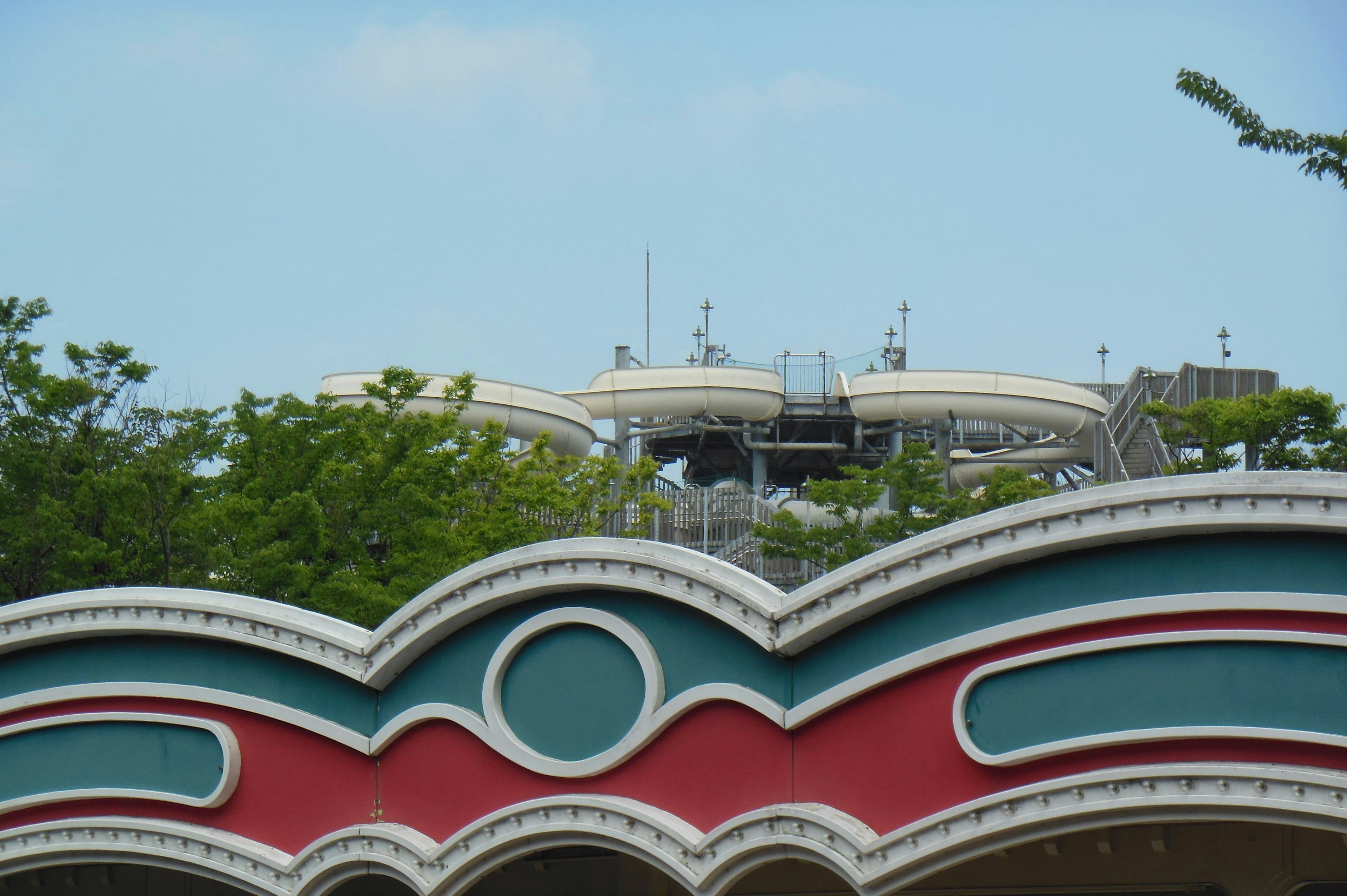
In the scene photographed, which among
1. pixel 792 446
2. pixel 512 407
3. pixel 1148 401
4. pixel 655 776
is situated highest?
pixel 792 446

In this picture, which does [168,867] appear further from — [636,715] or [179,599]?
[636,715]

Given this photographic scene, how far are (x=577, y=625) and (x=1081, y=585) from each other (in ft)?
10.7

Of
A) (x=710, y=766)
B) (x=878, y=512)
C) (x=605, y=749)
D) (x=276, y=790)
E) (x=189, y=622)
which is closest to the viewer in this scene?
(x=710, y=766)

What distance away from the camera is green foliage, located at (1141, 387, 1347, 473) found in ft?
80.0

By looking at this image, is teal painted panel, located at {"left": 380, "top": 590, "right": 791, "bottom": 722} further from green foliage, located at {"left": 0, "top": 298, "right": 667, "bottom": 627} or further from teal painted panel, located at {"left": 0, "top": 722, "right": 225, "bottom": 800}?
green foliage, located at {"left": 0, "top": 298, "right": 667, "bottom": 627}

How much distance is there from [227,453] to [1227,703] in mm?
18777

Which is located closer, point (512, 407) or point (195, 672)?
point (195, 672)

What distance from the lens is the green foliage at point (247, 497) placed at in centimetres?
2134

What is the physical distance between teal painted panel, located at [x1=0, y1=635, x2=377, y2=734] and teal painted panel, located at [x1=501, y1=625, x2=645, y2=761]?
4.05 feet

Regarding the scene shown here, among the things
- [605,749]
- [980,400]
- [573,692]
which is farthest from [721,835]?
[980,400]

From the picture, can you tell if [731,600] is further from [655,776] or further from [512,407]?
[512,407]

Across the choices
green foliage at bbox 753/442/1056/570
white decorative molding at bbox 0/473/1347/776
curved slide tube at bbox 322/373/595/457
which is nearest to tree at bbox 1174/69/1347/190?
white decorative molding at bbox 0/473/1347/776

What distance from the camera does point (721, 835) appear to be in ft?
30.8

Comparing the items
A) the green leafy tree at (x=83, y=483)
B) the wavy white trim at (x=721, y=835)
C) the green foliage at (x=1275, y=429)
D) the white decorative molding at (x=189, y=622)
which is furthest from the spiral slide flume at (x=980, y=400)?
the wavy white trim at (x=721, y=835)
